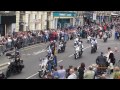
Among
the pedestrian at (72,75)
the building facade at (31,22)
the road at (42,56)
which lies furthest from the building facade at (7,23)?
the pedestrian at (72,75)

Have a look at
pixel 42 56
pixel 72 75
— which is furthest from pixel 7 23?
pixel 72 75

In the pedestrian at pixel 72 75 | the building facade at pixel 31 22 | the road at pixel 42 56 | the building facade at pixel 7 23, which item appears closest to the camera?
the pedestrian at pixel 72 75

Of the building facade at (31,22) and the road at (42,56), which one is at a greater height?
the building facade at (31,22)

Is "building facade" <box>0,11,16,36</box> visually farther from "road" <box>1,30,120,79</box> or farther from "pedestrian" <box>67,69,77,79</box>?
"pedestrian" <box>67,69,77,79</box>

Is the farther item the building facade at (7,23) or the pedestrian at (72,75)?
the building facade at (7,23)

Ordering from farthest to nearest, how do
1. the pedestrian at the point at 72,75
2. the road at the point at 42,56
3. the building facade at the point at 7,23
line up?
the building facade at the point at 7,23
the road at the point at 42,56
the pedestrian at the point at 72,75

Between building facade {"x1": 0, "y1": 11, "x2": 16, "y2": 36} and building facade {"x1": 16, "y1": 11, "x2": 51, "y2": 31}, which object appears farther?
building facade {"x1": 16, "y1": 11, "x2": 51, "y2": 31}

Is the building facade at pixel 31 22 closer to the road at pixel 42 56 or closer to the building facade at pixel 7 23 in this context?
the building facade at pixel 7 23

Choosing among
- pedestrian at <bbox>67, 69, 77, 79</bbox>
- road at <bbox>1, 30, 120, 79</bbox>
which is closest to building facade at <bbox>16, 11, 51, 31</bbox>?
road at <bbox>1, 30, 120, 79</bbox>

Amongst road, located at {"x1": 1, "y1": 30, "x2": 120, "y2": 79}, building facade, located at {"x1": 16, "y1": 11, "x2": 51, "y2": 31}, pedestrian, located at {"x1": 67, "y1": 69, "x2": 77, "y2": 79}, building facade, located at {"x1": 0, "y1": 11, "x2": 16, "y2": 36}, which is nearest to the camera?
pedestrian, located at {"x1": 67, "y1": 69, "x2": 77, "y2": 79}

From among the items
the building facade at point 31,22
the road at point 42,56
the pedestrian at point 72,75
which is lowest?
the road at point 42,56
